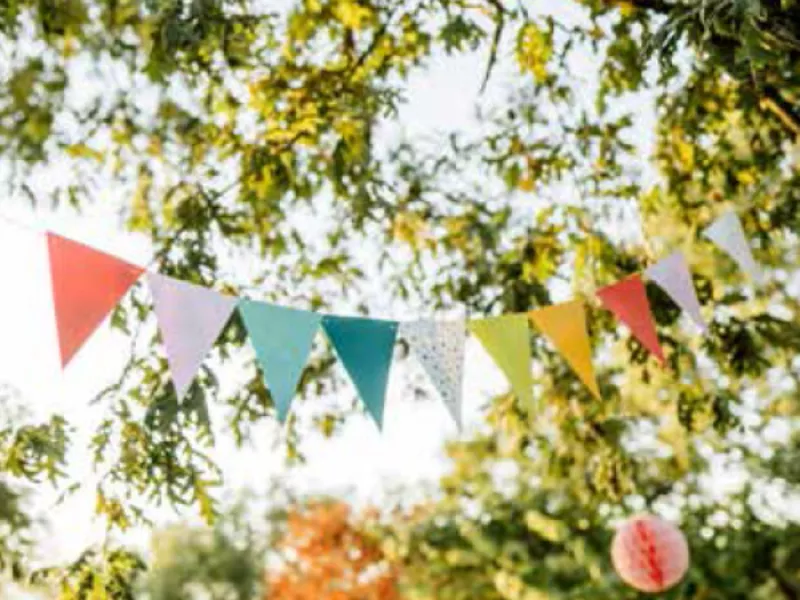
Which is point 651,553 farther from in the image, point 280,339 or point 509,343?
point 280,339

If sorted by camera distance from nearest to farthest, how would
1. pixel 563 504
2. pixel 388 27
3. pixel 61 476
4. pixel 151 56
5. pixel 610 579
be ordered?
→ pixel 151 56
pixel 61 476
pixel 388 27
pixel 610 579
pixel 563 504

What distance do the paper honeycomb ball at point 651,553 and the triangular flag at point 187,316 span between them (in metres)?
3.54

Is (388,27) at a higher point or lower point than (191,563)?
lower

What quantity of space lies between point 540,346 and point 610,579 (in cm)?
735

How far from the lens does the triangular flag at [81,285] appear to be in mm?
3258

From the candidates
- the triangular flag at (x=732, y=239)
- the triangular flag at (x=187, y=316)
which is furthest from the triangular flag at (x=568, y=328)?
the triangular flag at (x=187, y=316)

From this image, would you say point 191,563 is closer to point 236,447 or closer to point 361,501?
point 361,501

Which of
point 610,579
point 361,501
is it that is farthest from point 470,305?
point 361,501

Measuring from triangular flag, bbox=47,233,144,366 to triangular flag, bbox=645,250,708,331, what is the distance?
150cm

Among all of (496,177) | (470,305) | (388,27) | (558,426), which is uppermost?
(388,27)

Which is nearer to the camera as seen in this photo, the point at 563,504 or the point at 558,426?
the point at 558,426

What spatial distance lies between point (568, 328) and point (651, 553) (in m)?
2.76

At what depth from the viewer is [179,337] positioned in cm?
337

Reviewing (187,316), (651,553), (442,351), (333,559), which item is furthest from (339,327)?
(333,559)
